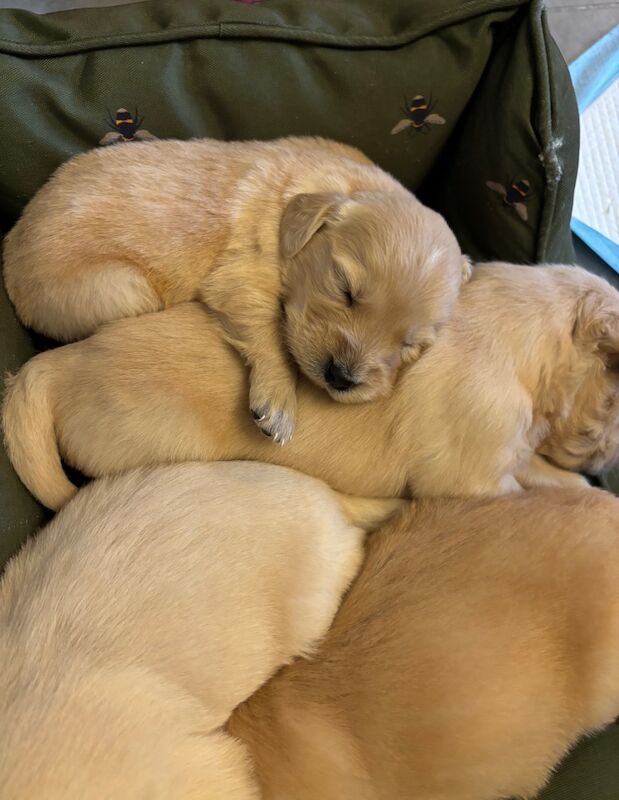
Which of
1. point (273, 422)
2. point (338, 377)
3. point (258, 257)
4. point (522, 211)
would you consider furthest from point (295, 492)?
point (522, 211)

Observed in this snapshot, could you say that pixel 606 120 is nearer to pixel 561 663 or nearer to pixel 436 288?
pixel 436 288

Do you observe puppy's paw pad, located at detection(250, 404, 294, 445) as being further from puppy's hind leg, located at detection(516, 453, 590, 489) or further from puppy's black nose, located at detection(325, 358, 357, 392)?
puppy's hind leg, located at detection(516, 453, 590, 489)

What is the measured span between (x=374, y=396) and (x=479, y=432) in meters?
0.22

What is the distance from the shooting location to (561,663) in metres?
1.33

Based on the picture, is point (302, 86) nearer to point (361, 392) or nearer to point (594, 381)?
point (361, 392)

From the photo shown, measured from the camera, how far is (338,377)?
1469mm

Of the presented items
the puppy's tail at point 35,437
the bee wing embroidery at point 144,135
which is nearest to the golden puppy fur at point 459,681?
the puppy's tail at point 35,437

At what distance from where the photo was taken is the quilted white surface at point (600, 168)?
236cm

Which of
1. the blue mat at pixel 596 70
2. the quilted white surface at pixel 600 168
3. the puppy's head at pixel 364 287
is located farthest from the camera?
the blue mat at pixel 596 70

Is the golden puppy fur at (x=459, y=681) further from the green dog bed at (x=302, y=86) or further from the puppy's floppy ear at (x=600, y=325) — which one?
the green dog bed at (x=302, y=86)

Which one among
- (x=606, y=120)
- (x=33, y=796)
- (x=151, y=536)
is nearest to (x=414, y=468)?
(x=151, y=536)

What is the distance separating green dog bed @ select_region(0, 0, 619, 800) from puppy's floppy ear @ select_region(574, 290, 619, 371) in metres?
0.30

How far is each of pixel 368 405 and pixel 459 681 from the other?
22.4 inches

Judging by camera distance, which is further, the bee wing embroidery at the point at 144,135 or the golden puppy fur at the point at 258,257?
the bee wing embroidery at the point at 144,135
